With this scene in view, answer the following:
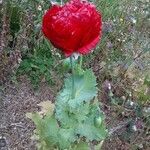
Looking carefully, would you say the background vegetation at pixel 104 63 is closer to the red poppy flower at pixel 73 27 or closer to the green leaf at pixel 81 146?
the green leaf at pixel 81 146

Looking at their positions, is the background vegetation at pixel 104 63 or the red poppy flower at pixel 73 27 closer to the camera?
the red poppy flower at pixel 73 27

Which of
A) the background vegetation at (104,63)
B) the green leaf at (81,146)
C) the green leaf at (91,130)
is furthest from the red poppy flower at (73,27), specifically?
the background vegetation at (104,63)

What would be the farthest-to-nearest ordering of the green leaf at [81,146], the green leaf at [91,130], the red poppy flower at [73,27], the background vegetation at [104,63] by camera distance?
the background vegetation at [104,63]
the green leaf at [81,146]
the green leaf at [91,130]
the red poppy flower at [73,27]

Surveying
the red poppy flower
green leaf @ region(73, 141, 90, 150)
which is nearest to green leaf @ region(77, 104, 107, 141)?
green leaf @ region(73, 141, 90, 150)

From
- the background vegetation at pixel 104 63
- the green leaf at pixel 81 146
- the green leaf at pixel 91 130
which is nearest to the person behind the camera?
the green leaf at pixel 91 130

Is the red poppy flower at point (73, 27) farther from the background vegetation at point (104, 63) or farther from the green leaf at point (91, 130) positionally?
the background vegetation at point (104, 63)

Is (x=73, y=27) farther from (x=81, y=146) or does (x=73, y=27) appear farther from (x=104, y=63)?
(x=104, y=63)

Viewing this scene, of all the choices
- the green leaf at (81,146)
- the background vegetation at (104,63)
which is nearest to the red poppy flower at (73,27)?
the green leaf at (81,146)

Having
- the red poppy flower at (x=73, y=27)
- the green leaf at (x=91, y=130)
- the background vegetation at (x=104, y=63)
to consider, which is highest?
the red poppy flower at (x=73, y=27)

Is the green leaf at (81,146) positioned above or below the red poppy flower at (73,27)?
below
